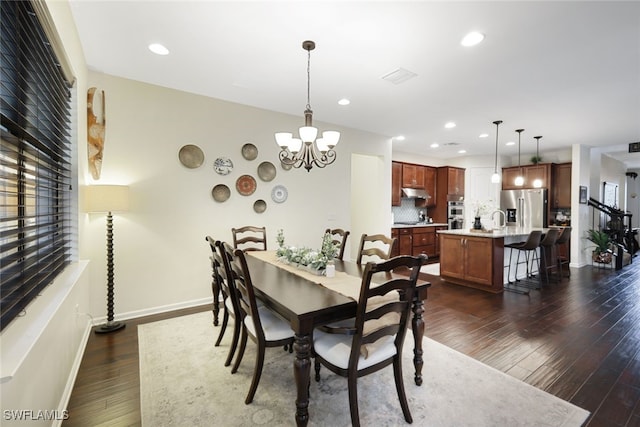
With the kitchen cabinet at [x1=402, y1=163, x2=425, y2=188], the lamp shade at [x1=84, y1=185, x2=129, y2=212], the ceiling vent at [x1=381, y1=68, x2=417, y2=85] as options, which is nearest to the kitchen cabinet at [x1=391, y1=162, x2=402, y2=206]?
the kitchen cabinet at [x1=402, y1=163, x2=425, y2=188]

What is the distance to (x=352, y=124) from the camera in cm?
523

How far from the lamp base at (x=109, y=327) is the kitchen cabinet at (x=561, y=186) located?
871 centimetres

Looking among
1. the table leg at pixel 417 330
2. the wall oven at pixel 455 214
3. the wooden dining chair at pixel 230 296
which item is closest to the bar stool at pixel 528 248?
the wall oven at pixel 455 214

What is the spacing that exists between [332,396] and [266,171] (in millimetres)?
3147

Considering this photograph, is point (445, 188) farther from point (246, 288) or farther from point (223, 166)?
point (246, 288)

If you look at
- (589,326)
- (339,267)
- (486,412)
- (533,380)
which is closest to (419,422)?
(486,412)

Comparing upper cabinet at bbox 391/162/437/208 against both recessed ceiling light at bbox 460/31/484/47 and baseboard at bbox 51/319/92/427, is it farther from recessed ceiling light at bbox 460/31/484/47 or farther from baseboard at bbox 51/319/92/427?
baseboard at bbox 51/319/92/427

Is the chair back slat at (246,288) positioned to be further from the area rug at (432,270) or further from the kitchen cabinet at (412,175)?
the kitchen cabinet at (412,175)

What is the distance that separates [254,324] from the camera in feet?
6.41

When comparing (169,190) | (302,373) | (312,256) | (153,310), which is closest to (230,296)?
(312,256)

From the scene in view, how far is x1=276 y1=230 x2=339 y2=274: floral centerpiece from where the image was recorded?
2.47 meters

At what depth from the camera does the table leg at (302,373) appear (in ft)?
5.49

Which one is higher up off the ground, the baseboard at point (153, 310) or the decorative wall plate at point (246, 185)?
the decorative wall plate at point (246, 185)

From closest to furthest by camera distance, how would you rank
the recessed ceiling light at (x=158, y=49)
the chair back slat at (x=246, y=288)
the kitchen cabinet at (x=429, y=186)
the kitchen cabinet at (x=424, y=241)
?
the chair back slat at (x=246, y=288)
the recessed ceiling light at (x=158, y=49)
the kitchen cabinet at (x=424, y=241)
the kitchen cabinet at (x=429, y=186)
